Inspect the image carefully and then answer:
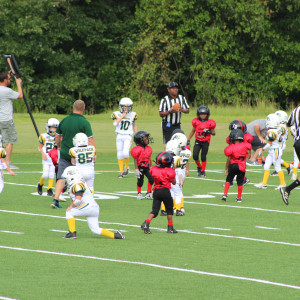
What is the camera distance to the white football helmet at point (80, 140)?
40.3 feet

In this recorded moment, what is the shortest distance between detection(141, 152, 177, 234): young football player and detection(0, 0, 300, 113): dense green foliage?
3498 centimetres

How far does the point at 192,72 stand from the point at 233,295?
4252cm

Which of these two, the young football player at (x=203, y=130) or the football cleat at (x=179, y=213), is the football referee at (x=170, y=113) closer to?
the young football player at (x=203, y=130)

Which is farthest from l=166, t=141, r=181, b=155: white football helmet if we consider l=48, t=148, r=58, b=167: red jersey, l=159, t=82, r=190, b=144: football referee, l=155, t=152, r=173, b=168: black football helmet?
l=159, t=82, r=190, b=144: football referee

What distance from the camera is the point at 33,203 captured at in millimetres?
14344

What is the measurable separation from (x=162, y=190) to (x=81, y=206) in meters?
1.36

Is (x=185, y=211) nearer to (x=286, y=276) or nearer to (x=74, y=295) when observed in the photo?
(x=286, y=276)

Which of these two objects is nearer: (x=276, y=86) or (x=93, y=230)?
(x=93, y=230)

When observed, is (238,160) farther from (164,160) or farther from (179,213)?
(164,160)

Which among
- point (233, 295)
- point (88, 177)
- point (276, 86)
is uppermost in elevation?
point (276, 86)

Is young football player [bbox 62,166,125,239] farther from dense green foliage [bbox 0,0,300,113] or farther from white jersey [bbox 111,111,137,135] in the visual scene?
dense green foliage [bbox 0,0,300,113]

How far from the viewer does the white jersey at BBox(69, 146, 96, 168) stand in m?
12.4

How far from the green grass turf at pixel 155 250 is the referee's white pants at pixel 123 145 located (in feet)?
7.77

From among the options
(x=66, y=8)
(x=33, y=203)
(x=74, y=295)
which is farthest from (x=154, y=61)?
(x=74, y=295)
